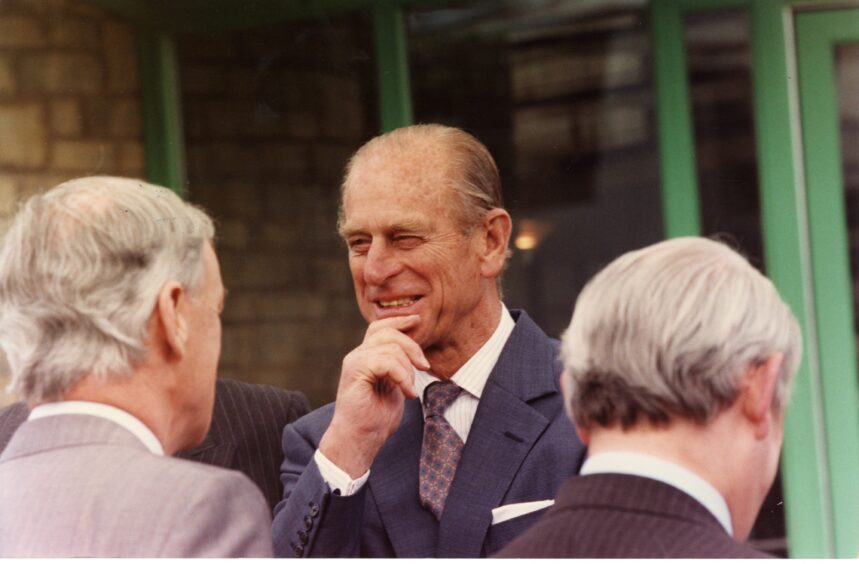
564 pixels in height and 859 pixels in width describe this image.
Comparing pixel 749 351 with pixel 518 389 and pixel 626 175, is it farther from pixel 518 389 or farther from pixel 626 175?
pixel 626 175

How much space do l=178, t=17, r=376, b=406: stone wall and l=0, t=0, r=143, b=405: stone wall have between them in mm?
184

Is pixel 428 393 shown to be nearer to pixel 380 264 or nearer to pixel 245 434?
pixel 380 264

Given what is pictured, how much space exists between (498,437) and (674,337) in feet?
2.73

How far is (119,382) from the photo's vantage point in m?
1.81

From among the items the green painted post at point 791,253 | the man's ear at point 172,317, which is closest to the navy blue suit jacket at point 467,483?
the man's ear at point 172,317

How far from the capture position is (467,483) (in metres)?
2.36

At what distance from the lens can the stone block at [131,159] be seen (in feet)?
10.3

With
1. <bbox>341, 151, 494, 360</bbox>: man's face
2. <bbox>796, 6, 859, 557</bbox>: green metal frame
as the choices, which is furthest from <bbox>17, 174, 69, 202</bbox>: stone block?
<bbox>796, 6, 859, 557</bbox>: green metal frame

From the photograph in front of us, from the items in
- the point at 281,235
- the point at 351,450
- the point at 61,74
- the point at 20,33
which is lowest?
the point at 351,450

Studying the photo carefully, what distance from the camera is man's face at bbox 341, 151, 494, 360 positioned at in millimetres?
2516

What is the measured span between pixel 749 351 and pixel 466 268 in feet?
3.29

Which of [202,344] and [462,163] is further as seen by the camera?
[462,163]

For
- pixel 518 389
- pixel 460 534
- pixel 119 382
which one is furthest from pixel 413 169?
pixel 119 382

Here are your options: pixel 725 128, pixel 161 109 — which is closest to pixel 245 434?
pixel 161 109
